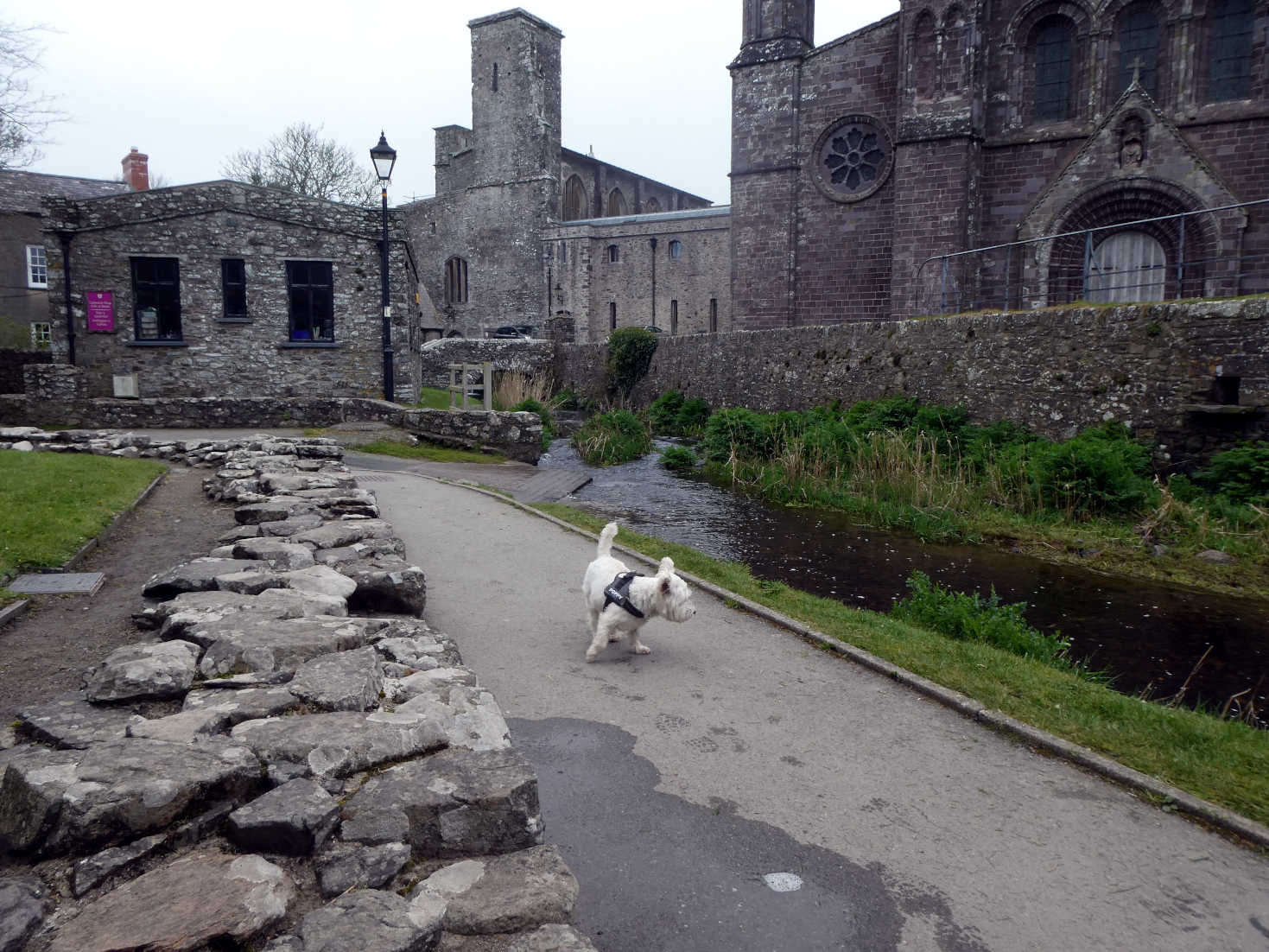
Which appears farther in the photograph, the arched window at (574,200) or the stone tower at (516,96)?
the arched window at (574,200)

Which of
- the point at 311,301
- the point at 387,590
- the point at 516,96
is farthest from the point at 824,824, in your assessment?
the point at 516,96

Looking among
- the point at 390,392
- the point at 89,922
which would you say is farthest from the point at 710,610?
the point at 390,392

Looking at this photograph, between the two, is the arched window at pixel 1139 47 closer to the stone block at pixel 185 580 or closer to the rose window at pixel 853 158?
the rose window at pixel 853 158

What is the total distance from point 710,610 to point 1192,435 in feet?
33.8

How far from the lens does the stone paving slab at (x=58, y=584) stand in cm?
589

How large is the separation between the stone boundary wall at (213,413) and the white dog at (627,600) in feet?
38.0

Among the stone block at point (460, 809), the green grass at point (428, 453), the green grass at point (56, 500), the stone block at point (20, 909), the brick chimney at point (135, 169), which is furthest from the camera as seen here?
the brick chimney at point (135, 169)

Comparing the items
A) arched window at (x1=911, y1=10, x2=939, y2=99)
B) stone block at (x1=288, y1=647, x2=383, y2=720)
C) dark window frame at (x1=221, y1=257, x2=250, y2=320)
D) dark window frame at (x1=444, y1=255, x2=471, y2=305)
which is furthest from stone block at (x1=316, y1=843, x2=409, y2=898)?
dark window frame at (x1=444, y1=255, x2=471, y2=305)

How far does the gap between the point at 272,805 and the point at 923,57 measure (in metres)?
27.1

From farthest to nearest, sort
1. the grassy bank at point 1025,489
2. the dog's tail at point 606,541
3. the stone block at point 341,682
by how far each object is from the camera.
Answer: the grassy bank at point 1025,489 → the dog's tail at point 606,541 → the stone block at point 341,682

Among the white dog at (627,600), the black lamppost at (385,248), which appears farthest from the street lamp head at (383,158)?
the white dog at (627,600)

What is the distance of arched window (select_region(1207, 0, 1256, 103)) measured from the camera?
21.7 metres

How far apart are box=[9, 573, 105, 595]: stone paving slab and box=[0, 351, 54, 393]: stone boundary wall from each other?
20.5 meters

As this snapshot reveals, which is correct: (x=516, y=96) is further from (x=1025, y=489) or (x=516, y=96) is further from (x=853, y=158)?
(x=1025, y=489)
